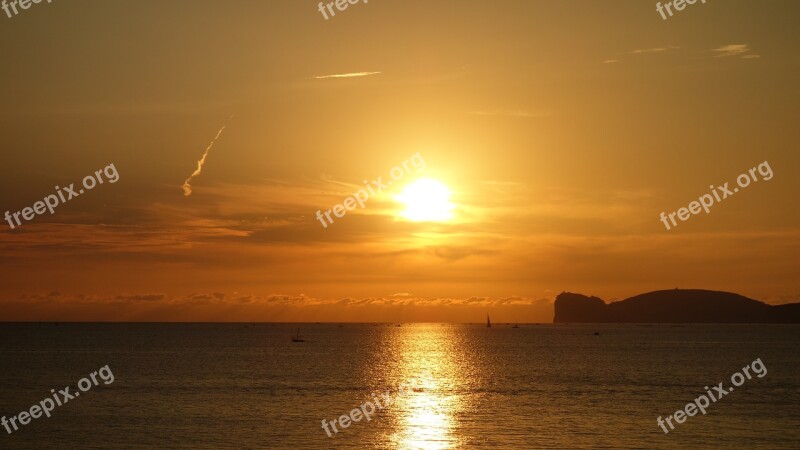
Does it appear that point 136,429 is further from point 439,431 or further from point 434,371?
point 434,371

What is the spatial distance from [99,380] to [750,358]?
5383 inches

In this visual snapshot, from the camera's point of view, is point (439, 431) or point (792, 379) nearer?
point (439, 431)

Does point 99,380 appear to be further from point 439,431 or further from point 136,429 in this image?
point 439,431

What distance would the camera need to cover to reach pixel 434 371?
465 feet

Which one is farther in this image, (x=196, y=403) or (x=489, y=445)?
(x=196, y=403)

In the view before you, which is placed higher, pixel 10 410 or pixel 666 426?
pixel 10 410

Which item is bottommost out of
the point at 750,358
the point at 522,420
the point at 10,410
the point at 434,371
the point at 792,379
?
the point at 522,420

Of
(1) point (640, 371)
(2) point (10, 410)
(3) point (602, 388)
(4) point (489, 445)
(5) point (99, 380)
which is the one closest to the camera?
(4) point (489, 445)

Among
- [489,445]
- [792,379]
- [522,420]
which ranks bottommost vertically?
[489,445]

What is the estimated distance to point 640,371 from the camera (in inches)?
5394

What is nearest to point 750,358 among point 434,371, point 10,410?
point 434,371

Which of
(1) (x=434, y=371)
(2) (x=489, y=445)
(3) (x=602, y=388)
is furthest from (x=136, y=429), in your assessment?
(1) (x=434, y=371)

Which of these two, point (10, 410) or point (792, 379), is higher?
point (792, 379)

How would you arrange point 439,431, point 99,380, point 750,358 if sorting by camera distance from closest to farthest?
point 439,431 < point 99,380 < point 750,358
